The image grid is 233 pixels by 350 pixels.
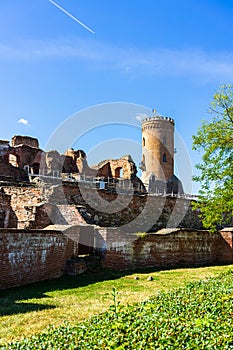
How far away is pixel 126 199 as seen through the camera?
20516 mm

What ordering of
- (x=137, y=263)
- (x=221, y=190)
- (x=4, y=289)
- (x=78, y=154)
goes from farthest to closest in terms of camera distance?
(x=78, y=154), (x=221, y=190), (x=137, y=263), (x=4, y=289)

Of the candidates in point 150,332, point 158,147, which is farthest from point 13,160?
point 150,332

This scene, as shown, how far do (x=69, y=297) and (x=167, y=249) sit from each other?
685cm

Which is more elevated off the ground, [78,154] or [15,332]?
[78,154]

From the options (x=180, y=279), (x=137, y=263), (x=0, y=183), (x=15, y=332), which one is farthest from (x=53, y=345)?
(x=0, y=183)

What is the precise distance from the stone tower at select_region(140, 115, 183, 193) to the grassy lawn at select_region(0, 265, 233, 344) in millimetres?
33775

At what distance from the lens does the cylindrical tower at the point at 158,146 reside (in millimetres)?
46500

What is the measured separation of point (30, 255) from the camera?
9.49 meters

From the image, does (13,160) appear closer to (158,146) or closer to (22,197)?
(22,197)

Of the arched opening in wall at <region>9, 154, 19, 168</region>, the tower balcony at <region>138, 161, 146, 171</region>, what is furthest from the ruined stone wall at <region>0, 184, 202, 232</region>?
the tower balcony at <region>138, 161, 146, 171</region>

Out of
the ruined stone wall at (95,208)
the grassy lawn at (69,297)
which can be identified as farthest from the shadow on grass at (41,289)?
the ruined stone wall at (95,208)

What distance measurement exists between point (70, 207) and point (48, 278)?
18.2ft

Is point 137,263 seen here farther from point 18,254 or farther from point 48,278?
point 18,254

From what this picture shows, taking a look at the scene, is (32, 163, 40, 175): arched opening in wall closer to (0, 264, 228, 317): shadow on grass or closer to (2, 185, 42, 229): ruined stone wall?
(2, 185, 42, 229): ruined stone wall
